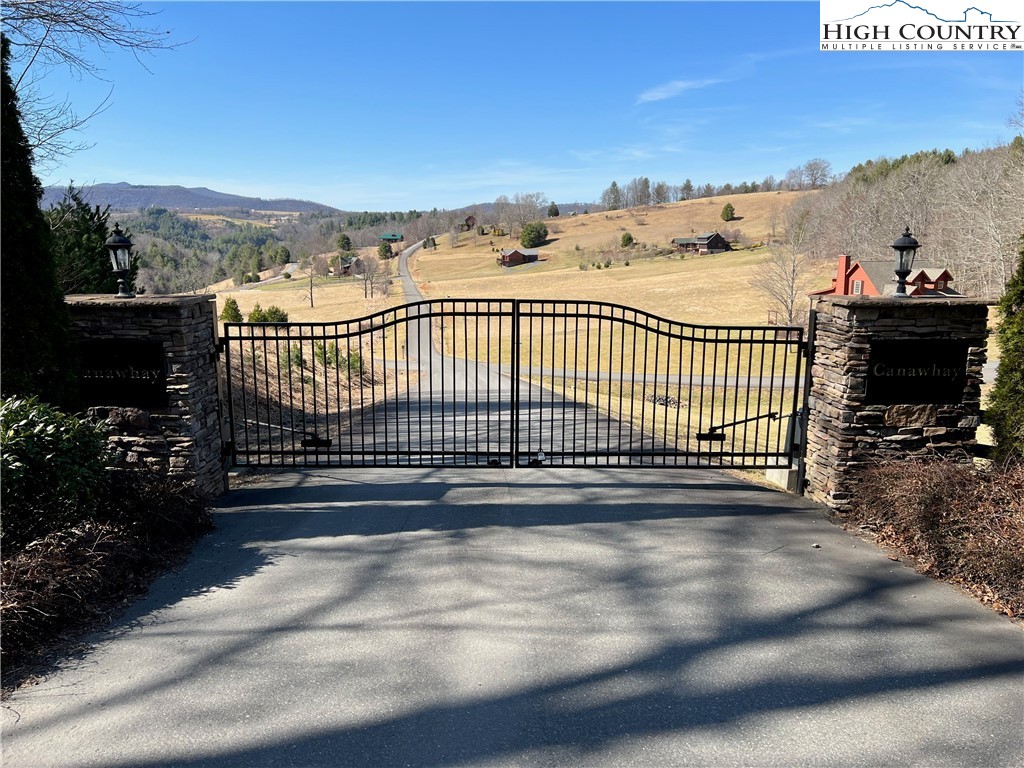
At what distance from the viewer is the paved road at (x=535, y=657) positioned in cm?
337

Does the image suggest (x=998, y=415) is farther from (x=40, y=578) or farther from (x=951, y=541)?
(x=40, y=578)

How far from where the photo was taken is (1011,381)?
6246mm

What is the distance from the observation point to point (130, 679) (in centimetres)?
390

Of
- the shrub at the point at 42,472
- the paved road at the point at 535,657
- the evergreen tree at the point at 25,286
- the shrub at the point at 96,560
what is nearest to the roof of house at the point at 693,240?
the paved road at the point at 535,657

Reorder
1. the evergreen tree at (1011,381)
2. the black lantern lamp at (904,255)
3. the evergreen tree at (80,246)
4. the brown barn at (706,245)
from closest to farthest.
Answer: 1. the evergreen tree at (1011,381)
2. the black lantern lamp at (904,255)
3. the evergreen tree at (80,246)
4. the brown barn at (706,245)

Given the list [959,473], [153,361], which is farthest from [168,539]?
[959,473]

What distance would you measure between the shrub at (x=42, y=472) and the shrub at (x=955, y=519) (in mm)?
6697

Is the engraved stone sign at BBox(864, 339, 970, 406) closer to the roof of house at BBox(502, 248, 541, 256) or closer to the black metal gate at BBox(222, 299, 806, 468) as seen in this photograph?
the black metal gate at BBox(222, 299, 806, 468)

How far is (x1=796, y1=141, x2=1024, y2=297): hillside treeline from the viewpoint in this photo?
37.9 m

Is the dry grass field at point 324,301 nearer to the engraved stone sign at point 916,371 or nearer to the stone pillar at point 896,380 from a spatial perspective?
the stone pillar at point 896,380

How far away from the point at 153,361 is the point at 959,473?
25.2 feet

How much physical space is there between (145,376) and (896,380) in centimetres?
752

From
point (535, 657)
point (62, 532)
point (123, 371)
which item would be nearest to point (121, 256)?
point (123, 371)

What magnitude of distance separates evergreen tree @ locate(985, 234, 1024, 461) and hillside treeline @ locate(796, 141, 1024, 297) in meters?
23.9
